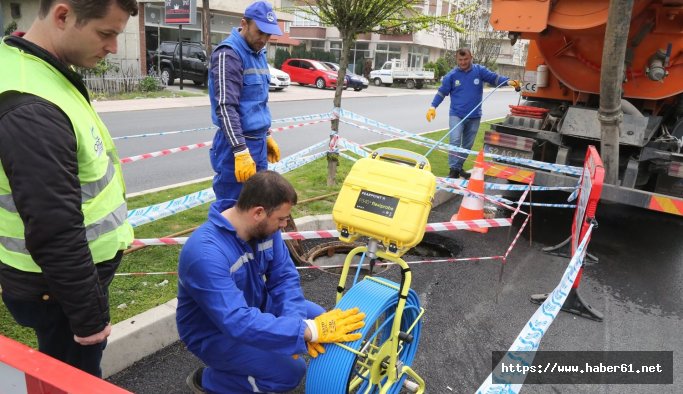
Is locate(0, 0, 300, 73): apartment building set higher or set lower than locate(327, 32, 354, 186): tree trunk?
higher

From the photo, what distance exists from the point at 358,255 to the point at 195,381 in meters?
2.53

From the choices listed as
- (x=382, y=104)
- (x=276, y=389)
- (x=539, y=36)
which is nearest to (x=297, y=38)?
(x=382, y=104)

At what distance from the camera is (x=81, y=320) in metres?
1.62

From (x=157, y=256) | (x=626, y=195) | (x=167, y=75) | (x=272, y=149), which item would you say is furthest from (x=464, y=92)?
(x=167, y=75)

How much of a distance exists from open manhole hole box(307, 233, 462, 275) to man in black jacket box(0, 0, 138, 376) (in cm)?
272

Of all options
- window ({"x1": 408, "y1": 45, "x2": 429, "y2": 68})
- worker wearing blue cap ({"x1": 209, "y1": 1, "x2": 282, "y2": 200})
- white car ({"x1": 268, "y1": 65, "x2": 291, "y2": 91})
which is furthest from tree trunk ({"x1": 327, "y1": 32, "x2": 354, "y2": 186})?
window ({"x1": 408, "y1": 45, "x2": 429, "y2": 68})

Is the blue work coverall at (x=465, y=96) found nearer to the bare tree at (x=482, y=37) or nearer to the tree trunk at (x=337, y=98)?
the tree trunk at (x=337, y=98)

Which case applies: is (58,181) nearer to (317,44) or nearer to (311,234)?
(311,234)

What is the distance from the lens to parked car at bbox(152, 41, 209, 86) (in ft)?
70.1

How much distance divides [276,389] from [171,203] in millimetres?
2720

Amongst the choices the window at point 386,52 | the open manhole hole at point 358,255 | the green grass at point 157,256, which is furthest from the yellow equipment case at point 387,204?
the window at point 386,52

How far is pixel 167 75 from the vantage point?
828 inches

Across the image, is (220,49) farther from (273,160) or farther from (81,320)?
(81,320)

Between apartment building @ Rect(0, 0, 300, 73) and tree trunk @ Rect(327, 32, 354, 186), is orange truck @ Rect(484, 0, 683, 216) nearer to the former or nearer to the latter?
tree trunk @ Rect(327, 32, 354, 186)
